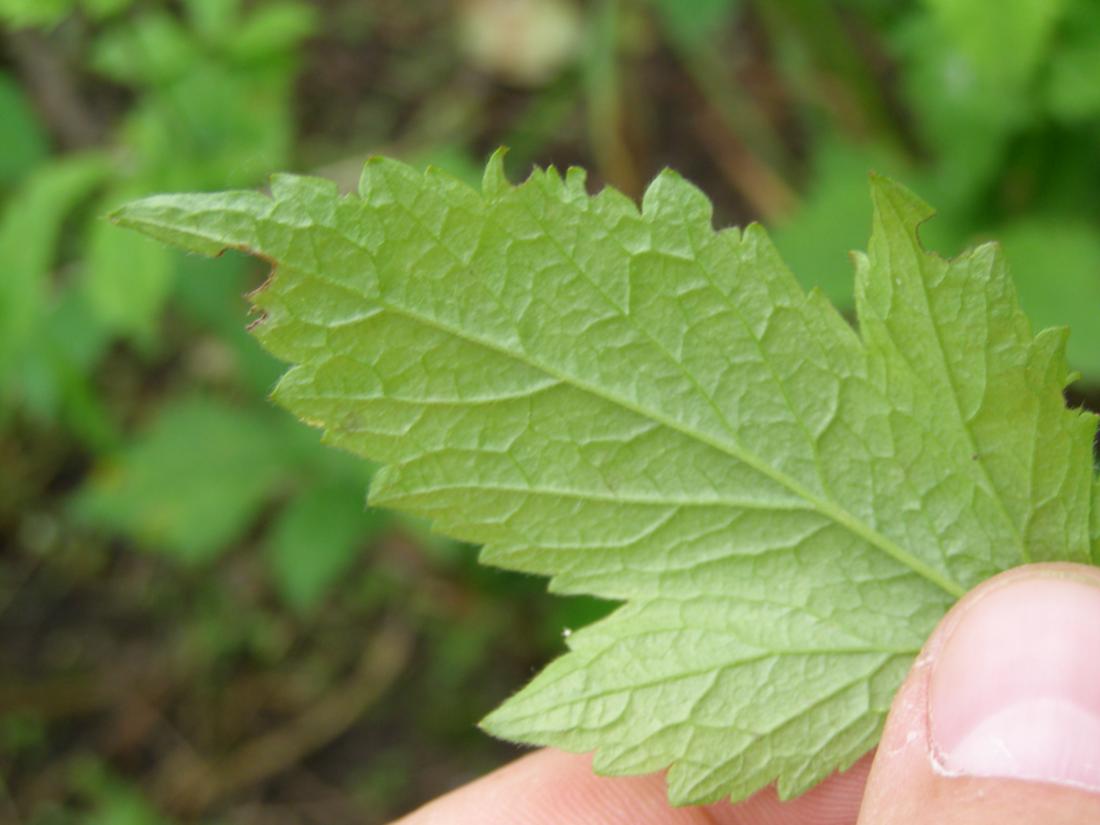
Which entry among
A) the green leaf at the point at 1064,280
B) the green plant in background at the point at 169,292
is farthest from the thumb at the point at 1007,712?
the green plant in background at the point at 169,292

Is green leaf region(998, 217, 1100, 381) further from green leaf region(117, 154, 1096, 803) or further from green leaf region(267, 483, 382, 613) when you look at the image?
green leaf region(267, 483, 382, 613)

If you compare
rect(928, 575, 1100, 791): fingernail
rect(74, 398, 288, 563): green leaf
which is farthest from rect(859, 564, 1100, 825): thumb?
rect(74, 398, 288, 563): green leaf

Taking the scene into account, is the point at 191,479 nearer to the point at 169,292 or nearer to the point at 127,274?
the point at 169,292

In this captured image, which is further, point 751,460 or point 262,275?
point 262,275

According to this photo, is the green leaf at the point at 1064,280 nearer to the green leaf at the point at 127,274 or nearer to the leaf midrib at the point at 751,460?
the leaf midrib at the point at 751,460

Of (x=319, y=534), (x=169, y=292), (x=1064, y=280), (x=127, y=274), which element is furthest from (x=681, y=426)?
(x=169, y=292)

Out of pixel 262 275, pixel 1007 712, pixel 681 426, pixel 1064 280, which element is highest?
pixel 262 275

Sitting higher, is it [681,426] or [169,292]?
[169,292]
